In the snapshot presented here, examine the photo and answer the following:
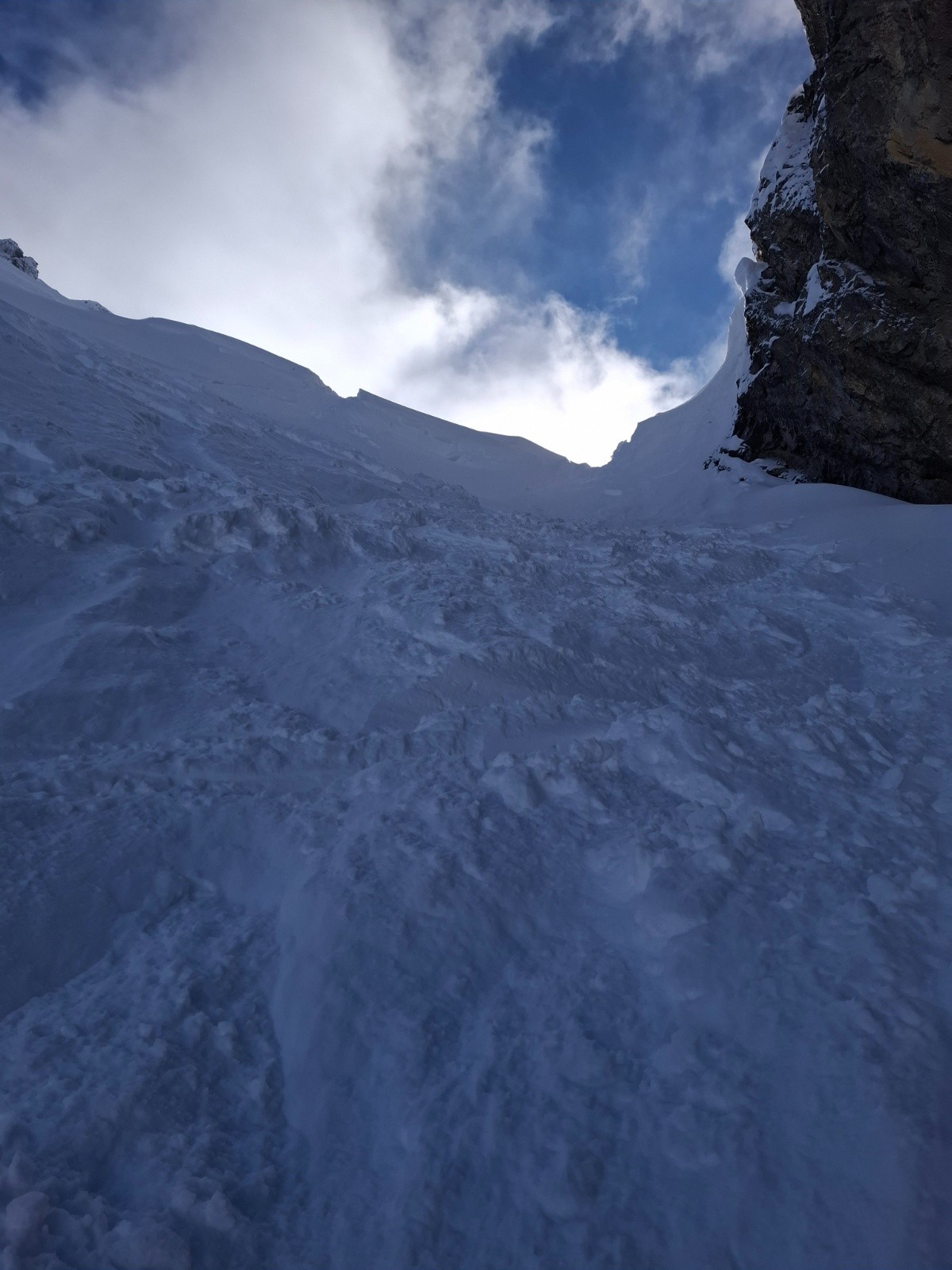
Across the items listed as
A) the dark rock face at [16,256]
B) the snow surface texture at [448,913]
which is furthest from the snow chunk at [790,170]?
the dark rock face at [16,256]

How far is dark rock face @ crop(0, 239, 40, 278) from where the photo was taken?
113 ft

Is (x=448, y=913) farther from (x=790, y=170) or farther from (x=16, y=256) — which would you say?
(x=16, y=256)

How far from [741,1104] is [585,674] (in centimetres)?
328

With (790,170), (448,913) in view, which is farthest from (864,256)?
(448,913)

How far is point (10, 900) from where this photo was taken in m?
3.28

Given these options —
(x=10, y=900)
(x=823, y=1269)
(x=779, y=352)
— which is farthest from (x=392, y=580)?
(x=779, y=352)

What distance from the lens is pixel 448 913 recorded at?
3434 millimetres

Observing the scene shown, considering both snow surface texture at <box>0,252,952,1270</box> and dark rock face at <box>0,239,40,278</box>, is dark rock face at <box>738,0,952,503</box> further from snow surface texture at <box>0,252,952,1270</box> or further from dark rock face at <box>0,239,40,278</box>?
dark rock face at <box>0,239,40,278</box>

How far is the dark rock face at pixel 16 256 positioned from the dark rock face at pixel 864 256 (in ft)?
116

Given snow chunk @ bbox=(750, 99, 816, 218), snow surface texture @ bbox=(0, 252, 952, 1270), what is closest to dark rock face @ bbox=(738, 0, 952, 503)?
snow chunk @ bbox=(750, 99, 816, 218)

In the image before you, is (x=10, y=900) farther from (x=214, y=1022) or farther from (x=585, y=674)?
(x=585, y=674)

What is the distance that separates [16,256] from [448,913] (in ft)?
147

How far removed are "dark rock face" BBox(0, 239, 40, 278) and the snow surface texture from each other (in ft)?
121

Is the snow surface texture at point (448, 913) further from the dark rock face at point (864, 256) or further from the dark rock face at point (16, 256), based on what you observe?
the dark rock face at point (16, 256)
